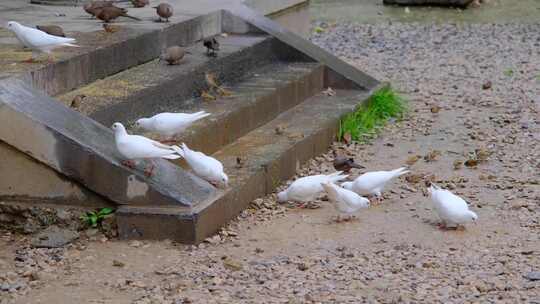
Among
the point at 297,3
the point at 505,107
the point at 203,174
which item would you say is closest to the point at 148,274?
the point at 203,174

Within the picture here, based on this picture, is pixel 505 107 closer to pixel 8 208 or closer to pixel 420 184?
pixel 420 184

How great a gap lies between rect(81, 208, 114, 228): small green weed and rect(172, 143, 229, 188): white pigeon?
536 mm

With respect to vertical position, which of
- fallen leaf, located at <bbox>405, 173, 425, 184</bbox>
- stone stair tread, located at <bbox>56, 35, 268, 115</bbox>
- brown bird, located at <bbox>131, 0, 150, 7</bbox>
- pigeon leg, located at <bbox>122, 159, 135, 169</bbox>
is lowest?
fallen leaf, located at <bbox>405, 173, 425, 184</bbox>

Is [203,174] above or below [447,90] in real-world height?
above

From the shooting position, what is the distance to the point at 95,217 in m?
6.14

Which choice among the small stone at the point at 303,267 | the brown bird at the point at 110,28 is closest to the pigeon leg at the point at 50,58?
the brown bird at the point at 110,28

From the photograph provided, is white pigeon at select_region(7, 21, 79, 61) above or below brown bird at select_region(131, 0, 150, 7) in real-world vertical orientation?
above

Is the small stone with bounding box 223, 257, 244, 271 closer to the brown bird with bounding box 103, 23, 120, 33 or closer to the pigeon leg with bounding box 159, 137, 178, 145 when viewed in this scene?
the pigeon leg with bounding box 159, 137, 178, 145

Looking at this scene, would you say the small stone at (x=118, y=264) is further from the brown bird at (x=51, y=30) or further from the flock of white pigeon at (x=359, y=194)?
the brown bird at (x=51, y=30)

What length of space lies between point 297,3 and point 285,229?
5856mm

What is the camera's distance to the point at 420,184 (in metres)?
7.41

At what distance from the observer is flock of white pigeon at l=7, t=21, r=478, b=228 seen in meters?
5.99

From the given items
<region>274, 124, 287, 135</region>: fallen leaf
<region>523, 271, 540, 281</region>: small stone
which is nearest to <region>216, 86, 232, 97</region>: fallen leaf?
<region>274, 124, 287, 135</region>: fallen leaf

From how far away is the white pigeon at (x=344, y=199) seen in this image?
21.1 feet
